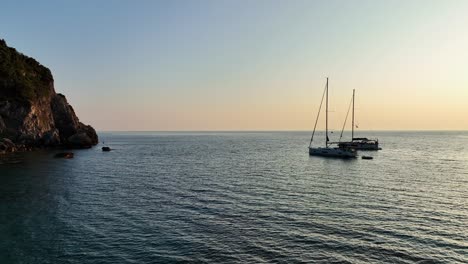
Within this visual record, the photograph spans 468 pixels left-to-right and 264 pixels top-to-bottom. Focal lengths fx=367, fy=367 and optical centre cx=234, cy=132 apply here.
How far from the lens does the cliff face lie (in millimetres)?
96375

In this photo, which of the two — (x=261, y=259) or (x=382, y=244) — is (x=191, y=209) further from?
(x=382, y=244)

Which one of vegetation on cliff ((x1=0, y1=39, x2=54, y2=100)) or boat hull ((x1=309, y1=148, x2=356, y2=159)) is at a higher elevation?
vegetation on cliff ((x1=0, y1=39, x2=54, y2=100))

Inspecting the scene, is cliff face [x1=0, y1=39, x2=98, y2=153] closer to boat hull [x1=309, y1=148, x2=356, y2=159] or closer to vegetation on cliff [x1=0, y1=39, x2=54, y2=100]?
vegetation on cliff [x1=0, y1=39, x2=54, y2=100]

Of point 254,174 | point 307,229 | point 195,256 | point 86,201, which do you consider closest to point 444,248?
point 307,229

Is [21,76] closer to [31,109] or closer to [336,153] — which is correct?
[31,109]

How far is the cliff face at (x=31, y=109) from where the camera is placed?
316 feet

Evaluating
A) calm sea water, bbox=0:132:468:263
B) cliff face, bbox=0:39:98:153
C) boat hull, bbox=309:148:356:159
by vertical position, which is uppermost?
cliff face, bbox=0:39:98:153

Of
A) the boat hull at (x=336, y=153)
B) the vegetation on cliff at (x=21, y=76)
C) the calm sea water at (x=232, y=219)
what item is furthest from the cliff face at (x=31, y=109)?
the boat hull at (x=336, y=153)

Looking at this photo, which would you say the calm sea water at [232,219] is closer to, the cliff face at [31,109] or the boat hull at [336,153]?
the boat hull at [336,153]

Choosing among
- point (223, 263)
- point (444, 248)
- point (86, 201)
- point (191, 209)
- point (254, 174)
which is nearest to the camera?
point (223, 263)

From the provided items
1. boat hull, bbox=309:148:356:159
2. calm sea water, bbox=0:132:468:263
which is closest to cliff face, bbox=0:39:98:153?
calm sea water, bbox=0:132:468:263

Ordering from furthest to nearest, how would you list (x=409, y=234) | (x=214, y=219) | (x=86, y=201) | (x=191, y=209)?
(x=86, y=201)
(x=191, y=209)
(x=214, y=219)
(x=409, y=234)

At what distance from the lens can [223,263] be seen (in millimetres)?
21797

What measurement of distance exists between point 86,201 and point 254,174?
29.0 meters
